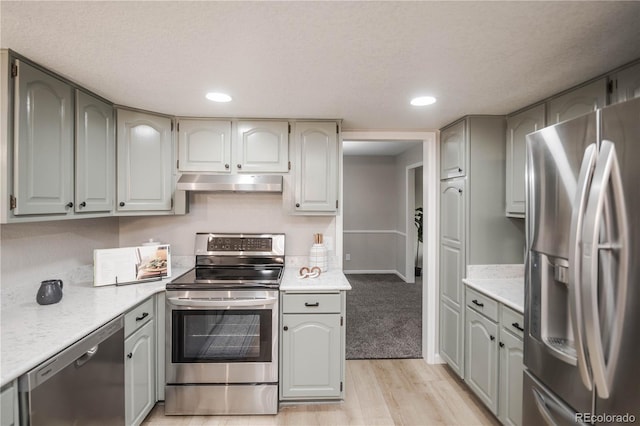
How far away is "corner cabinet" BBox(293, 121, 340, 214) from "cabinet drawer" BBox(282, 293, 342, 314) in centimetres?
71

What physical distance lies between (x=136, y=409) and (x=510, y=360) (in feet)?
7.58

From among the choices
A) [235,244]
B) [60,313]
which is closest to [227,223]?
[235,244]

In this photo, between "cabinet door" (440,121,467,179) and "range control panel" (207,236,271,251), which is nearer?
"cabinet door" (440,121,467,179)

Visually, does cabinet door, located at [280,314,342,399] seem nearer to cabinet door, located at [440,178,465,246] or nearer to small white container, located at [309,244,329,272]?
small white container, located at [309,244,329,272]

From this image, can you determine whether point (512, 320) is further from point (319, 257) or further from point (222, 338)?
point (222, 338)

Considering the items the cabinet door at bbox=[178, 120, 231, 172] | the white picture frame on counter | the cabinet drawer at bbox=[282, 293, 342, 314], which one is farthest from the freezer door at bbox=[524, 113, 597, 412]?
the white picture frame on counter

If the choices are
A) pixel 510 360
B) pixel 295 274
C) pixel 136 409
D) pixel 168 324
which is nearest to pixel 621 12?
pixel 510 360

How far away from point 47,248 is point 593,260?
287 centimetres

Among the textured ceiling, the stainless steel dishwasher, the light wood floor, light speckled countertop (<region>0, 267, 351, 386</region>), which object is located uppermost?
the textured ceiling

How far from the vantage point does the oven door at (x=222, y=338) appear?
6.96 feet

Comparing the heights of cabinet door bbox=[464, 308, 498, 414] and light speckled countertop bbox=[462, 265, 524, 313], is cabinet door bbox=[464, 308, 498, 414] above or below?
below

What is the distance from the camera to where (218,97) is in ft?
6.75

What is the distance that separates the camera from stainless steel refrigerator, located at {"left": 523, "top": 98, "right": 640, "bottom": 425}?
983 mm

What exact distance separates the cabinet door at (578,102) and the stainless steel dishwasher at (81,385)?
286cm
